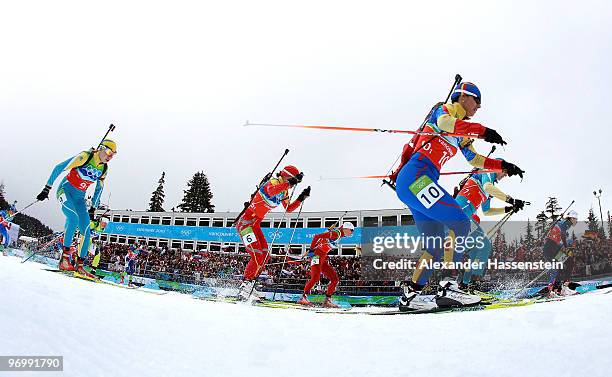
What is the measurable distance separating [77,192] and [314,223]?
15.5 metres

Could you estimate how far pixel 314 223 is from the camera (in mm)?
21406

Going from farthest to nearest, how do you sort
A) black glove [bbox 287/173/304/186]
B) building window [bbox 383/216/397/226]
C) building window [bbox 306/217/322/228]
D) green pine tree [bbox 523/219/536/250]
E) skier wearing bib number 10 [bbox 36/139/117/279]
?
building window [bbox 306/217/322/228] → building window [bbox 383/216/397/226] → green pine tree [bbox 523/219/536/250] → black glove [bbox 287/173/304/186] → skier wearing bib number 10 [bbox 36/139/117/279]

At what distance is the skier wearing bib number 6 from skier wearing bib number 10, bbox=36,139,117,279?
2.85m

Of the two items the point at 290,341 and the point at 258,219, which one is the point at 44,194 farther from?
the point at 290,341

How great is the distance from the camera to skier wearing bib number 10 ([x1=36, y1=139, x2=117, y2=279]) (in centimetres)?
671

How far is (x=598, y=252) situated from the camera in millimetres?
10219

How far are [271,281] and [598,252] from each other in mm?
10908

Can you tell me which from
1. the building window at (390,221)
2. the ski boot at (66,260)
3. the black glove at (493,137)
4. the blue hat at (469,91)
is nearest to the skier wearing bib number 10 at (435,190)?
the blue hat at (469,91)

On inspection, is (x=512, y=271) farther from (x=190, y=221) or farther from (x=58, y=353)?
(x=190, y=221)

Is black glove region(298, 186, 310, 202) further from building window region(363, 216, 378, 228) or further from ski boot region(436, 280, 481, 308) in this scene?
building window region(363, 216, 378, 228)

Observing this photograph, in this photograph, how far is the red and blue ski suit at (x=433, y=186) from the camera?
148 inches

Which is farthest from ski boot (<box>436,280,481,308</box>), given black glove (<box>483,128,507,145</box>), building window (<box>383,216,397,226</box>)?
building window (<box>383,216,397,226</box>)

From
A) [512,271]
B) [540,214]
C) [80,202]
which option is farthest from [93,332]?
[540,214]

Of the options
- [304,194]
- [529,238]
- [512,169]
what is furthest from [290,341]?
[529,238]
